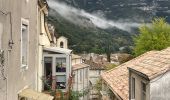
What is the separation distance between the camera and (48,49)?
86.3 feet

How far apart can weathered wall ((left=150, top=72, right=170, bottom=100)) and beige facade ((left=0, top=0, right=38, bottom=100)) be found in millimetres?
A: 4033

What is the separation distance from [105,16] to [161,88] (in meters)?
161

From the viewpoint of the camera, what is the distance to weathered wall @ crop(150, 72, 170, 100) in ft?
40.1

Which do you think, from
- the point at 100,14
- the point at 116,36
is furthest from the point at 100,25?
the point at 116,36

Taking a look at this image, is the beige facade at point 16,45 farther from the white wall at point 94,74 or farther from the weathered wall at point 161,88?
the white wall at point 94,74

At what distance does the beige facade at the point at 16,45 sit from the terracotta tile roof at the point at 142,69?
3.77 metres

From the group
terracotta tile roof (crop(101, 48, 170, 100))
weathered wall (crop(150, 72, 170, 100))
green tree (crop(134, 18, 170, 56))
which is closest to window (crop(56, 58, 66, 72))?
terracotta tile roof (crop(101, 48, 170, 100))

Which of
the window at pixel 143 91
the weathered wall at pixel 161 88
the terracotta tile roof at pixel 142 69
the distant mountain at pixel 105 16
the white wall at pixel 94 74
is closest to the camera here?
the weathered wall at pixel 161 88

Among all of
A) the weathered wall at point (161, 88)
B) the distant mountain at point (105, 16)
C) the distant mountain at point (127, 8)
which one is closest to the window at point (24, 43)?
the weathered wall at point (161, 88)

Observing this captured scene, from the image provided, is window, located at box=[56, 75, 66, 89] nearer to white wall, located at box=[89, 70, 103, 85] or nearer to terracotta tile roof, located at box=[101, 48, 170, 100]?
terracotta tile roof, located at box=[101, 48, 170, 100]

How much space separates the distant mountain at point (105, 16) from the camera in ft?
381

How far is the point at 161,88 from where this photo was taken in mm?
12281

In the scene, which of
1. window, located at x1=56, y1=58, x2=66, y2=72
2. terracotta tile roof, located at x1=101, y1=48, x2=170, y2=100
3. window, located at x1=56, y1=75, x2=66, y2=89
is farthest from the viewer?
window, located at x1=56, y1=75, x2=66, y2=89

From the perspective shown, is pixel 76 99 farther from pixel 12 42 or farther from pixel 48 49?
pixel 12 42
